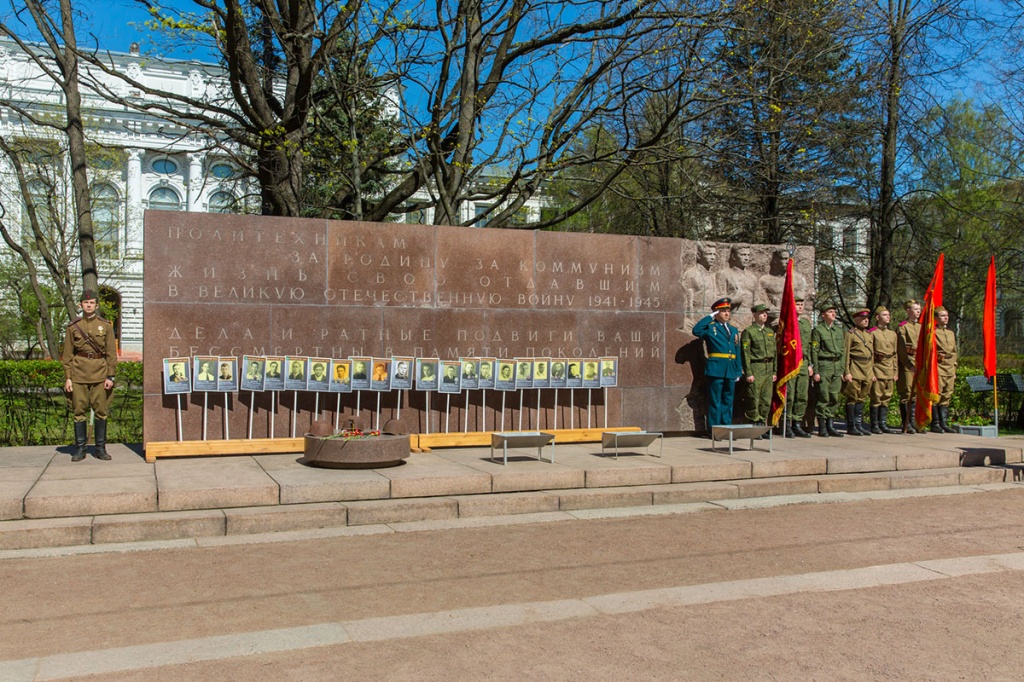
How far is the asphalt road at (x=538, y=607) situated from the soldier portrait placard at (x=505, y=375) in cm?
415

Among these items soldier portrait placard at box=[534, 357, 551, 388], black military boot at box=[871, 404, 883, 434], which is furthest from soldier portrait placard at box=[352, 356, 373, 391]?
black military boot at box=[871, 404, 883, 434]

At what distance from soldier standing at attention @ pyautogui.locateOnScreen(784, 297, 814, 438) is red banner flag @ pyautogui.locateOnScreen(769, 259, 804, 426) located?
0.25 meters

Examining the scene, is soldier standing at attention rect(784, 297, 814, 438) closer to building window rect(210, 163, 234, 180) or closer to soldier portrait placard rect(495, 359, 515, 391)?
soldier portrait placard rect(495, 359, 515, 391)

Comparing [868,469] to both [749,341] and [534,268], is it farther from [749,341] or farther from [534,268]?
[534,268]

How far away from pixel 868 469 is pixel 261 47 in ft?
47.8

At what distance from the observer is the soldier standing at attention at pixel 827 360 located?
45.1ft

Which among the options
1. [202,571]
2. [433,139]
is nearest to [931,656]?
[202,571]

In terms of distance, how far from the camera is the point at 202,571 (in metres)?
6.52

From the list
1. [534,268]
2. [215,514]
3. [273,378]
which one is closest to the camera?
[215,514]

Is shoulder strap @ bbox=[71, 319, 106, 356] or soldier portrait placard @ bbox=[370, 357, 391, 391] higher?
shoulder strap @ bbox=[71, 319, 106, 356]

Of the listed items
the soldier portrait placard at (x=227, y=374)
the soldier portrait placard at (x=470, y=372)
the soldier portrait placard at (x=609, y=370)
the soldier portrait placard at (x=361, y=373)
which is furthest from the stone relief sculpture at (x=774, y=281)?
the soldier portrait placard at (x=227, y=374)

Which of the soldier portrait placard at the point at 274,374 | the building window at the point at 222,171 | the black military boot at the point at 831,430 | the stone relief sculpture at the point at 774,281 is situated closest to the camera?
the soldier portrait placard at the point at 274,374

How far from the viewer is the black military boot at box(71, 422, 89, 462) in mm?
10016

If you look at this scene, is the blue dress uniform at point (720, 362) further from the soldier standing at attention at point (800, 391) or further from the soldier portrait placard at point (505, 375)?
the soldier portrait placard at point (505, 375)
